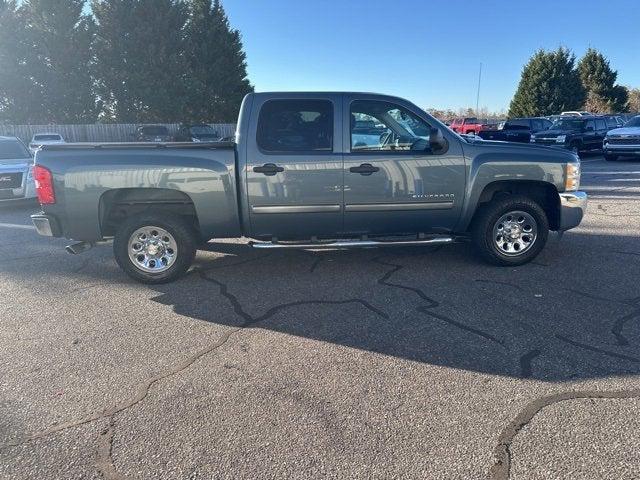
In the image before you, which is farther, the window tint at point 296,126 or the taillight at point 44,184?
the window tint at point 296,126

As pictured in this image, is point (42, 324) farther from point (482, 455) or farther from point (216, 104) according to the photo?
point (216, 104)

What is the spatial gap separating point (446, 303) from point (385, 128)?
2030mm

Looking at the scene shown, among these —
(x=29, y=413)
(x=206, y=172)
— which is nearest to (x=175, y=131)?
(x=206, y=172)

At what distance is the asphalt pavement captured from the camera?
2430 mm

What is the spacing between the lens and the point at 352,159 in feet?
16.3

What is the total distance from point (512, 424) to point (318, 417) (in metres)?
1.12

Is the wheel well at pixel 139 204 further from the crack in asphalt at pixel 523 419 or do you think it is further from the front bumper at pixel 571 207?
the front bumper at pixel 571 207

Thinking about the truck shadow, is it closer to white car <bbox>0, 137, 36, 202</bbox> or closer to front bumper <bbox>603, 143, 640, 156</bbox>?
white car <bbox>0, 137, 36, 202</bbox>

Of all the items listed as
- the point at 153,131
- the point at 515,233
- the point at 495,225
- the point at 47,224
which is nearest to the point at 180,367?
the point at 47,224

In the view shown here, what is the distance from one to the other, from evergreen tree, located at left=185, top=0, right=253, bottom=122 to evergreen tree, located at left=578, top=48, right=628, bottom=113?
30.8 meters

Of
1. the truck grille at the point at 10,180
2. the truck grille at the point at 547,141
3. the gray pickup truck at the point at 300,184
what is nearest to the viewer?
the gray pickup truck at the point at 300,184

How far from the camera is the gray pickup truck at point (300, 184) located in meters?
4.80

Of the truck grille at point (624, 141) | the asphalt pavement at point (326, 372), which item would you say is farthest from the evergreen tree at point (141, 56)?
the asphalt pavement at point (326, 372)

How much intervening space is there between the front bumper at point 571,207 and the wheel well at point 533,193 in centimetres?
6
